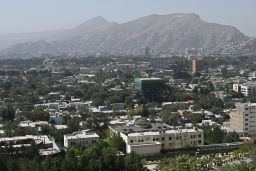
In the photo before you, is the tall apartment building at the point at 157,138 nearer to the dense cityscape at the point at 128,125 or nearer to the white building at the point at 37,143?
the dense cityscape at the point at 128,125

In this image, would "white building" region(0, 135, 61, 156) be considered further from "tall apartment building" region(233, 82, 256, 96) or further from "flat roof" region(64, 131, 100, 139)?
"tall apartment building" region(233, 82, 256, 96)

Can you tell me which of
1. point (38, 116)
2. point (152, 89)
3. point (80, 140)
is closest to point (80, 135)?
point (80, 140)

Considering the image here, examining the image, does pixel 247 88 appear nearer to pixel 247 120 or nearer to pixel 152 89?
pixel 152 89

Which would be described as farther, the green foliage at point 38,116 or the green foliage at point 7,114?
the green foliage at point 7,114

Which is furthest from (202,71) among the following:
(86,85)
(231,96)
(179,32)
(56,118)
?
(179,32)

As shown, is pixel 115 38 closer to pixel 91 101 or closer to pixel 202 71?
pixel 202 71

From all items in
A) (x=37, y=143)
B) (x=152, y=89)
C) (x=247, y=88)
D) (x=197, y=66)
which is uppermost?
(x=37, y=143)

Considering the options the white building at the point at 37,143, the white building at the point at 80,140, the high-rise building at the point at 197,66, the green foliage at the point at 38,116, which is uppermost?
the white building at the point at 37,143

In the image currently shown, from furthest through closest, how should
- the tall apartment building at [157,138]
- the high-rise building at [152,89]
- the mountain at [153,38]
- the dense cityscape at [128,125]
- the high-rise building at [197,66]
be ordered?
the mountain at [153,38] < the high-rise building at [197,66] < the high-rise building at [152,89] < the tall apartment building at [157,138] < the dense cityscape at [128,125]

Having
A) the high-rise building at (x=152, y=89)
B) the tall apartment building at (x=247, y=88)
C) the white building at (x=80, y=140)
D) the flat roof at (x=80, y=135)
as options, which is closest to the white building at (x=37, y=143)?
the white building at (x=80, y=140)

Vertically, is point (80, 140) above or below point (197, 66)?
above
